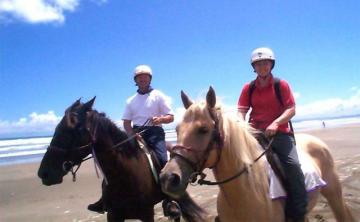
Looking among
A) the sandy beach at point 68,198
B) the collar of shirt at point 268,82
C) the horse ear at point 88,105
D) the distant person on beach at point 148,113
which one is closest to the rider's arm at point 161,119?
the distant person on beach at point 148,113

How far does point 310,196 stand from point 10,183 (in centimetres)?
1194

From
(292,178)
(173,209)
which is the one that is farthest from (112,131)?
(292,178)

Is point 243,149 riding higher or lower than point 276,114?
lower

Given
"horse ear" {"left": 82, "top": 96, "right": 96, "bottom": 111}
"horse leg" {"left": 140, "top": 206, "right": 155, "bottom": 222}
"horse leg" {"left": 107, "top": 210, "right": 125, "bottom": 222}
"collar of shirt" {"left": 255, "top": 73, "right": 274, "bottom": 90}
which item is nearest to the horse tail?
"horse leg" {"left": 140, "top": 206, "right": 155, "bottom": 222}

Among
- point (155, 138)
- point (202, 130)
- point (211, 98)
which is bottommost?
point (155, 138)

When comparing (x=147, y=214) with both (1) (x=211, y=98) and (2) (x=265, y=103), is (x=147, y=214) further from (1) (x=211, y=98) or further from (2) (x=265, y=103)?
(1) (x=211, y=98)

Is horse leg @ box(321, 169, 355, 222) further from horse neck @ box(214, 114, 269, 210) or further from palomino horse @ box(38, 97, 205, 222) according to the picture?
palomino horse @ box(38, 97, 205, 222)

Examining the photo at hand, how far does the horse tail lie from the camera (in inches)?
239

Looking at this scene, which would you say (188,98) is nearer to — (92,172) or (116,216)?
(116,216)

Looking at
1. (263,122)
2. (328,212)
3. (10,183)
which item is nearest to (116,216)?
(263,122)

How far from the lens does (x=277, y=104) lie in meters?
4.43

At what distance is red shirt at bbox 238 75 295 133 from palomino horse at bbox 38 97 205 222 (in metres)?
1.90

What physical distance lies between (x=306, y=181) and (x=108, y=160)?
105 inches

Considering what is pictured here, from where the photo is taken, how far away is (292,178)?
13.5ft
